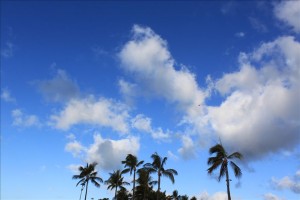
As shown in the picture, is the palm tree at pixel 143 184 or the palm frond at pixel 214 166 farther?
the palm tree at pixel 143 184

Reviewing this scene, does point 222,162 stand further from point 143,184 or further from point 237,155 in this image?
point 143,184

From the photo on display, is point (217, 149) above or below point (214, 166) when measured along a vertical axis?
above

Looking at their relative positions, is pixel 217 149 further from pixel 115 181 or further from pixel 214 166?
pixel 115 181

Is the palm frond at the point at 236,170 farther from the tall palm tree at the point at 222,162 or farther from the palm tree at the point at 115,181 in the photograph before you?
the palm tree at the point at 115,181

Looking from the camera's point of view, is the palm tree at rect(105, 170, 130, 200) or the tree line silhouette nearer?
the tree line silhouette

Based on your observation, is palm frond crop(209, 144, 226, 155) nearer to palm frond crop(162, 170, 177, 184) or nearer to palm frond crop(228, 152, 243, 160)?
palm frond crop(228, 152, 243, 160)

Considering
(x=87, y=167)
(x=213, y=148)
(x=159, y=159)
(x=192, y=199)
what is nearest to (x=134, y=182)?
(x=159, y=159)

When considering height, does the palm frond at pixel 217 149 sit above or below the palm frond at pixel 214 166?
above

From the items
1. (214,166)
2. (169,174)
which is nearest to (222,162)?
(214,166)

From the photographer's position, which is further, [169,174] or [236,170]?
[169,174]

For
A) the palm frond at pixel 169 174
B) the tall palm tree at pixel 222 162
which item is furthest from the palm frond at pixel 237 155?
the palm frond at pixel 169 174

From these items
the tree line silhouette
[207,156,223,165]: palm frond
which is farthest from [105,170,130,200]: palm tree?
[207,156,223,165]: palm frond

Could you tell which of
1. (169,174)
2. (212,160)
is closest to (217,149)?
(212,160)

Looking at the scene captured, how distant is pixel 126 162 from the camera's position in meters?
78.5
